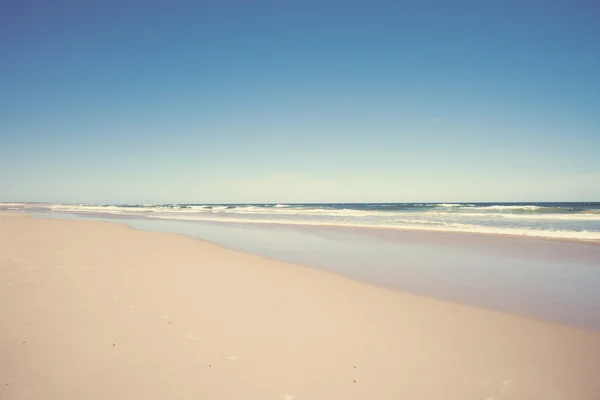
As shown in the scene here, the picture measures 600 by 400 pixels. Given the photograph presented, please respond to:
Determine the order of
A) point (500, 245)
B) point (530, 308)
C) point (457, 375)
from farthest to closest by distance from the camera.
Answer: point (500, 245) → point (530, 308) → point (457, 375)

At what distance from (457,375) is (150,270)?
7.46 m

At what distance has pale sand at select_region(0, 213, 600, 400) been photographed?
11.6 feet

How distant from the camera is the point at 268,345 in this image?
4.45m

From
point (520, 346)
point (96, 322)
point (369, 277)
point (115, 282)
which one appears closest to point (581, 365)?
point (520, 346)

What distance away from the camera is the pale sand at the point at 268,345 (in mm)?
3543

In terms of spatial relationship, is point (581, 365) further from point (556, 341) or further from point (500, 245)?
point (500, 245)

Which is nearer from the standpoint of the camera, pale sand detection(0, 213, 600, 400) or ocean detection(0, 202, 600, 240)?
pale sand detection(0, 213, 600, 400)

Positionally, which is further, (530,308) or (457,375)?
(530,308)

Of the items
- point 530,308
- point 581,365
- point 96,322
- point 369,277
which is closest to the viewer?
point 581,365

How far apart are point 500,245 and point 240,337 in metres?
13.1

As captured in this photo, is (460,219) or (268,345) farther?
(460,219)

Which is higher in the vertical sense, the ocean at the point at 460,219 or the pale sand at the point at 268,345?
the ocean at the point at 460,219

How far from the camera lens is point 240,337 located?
4.69 metres

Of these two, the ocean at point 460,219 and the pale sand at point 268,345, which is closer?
the pale sand at point 268,345
